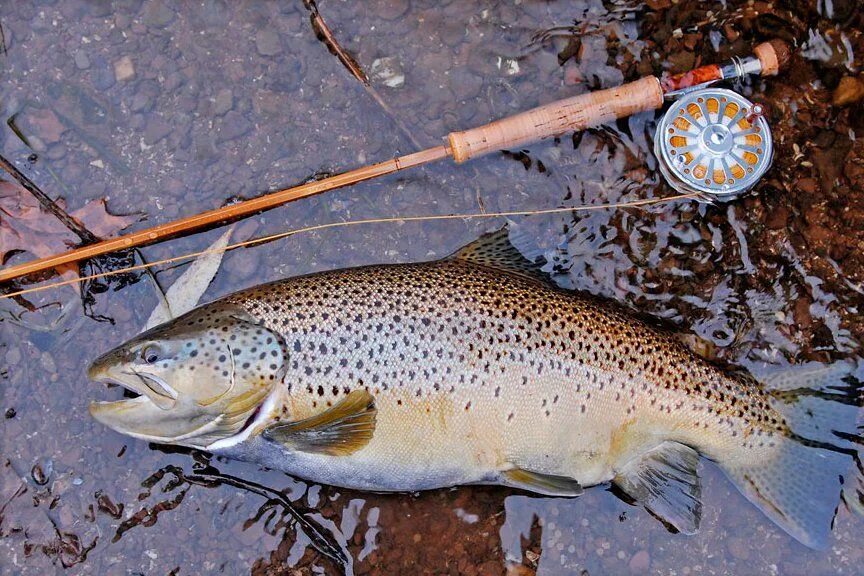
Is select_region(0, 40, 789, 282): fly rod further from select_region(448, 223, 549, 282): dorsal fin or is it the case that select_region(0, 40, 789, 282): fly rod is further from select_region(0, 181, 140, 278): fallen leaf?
select_region(448, 223, 549, 282): dorsal fin

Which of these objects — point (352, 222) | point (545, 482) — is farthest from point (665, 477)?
point (352, 222)

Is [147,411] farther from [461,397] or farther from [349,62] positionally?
[349,62]

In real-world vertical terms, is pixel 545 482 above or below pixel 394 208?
below

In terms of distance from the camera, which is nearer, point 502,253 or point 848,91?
point 502,253

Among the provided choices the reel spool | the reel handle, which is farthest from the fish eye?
the reel spool

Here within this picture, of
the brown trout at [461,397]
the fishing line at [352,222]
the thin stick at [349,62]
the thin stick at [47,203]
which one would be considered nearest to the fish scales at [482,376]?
the brown trout at [461,397]

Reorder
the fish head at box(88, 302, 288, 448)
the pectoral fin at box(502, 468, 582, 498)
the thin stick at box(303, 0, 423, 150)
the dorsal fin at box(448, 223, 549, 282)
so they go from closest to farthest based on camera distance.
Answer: the fish head at box(88, 302, 288, 448) < the pectoral fin at box(502, 468, 582, 498) < the dorsal fin at box(448, 223, 549, 282) < the thin stick at box(303, 0, 423, 150)

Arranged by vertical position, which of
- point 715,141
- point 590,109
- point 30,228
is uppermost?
point 30,228
